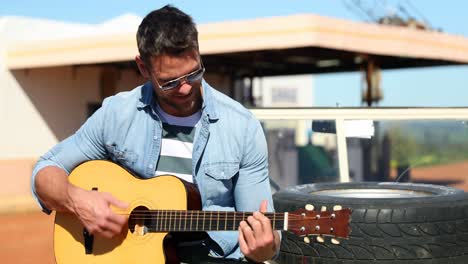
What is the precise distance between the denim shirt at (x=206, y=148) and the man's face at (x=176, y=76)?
0.09 metres

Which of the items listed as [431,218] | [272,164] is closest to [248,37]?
[272,164]

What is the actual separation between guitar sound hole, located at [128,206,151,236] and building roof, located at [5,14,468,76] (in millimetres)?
9363

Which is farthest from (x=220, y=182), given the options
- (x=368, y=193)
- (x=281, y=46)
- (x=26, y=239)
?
(x=281, y=46)

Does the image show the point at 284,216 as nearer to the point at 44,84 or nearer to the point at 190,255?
the point at 190,255

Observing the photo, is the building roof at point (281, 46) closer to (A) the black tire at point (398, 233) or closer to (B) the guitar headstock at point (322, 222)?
(A) the black tire at point (398, 233)

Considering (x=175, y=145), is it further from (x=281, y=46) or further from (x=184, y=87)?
(x=281, y=46)

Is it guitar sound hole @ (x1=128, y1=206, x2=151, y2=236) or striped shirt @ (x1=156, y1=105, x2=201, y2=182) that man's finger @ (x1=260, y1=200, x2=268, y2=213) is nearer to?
striped shirt @ (x1=156, y1=105, x2=201, y2=182)

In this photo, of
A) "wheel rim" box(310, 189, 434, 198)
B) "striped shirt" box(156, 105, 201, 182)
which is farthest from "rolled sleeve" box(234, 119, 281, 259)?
"wheel rim" box(310, 189, 434, 198)

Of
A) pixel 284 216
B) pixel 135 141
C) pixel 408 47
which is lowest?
pixel 284 216

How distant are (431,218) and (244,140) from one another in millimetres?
1290

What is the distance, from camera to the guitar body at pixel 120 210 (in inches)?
117

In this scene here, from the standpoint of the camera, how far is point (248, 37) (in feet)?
42.0

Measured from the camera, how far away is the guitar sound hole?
3045mm

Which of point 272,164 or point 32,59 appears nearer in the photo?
point 272,164
